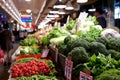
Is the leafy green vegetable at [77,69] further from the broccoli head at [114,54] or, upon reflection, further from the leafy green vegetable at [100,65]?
the broccoli head at [114,54]

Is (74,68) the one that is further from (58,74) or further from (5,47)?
(5,47)

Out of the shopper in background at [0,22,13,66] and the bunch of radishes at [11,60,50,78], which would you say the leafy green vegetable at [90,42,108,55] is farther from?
the shopper in background at [0,22,13,66]

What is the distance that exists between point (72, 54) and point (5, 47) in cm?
887

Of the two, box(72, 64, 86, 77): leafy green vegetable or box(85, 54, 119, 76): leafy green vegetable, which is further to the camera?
box(72, 64, 86, 77): leafy green vegetable

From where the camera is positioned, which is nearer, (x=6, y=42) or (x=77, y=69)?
(x=77, y=69)

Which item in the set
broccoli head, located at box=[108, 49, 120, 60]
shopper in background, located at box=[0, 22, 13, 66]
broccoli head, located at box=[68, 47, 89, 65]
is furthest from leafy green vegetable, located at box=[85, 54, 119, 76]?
shopper in background, located at box=[0, 22, 13, 66]

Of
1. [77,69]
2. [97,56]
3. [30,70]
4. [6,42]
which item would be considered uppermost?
[97,56]

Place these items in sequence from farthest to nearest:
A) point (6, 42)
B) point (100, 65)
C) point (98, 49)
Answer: point (6, 42) < point (98, 49) < point (100, 65)

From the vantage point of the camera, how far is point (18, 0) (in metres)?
16.4

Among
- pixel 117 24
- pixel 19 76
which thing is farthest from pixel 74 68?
pixel 117 24

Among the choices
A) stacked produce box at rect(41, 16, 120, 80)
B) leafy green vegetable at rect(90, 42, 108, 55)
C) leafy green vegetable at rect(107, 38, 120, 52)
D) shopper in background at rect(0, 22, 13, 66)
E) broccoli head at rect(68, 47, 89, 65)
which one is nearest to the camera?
stacked produce box at rect(41, 16, 120, 80)

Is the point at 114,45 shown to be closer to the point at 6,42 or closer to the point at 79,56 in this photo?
the point at 79,56

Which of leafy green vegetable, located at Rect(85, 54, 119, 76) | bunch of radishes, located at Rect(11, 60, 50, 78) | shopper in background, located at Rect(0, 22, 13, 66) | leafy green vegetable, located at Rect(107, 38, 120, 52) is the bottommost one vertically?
shopper in background, located at Rect(0, 22, 13, 66)

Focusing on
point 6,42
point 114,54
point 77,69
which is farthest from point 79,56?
point 6,42
